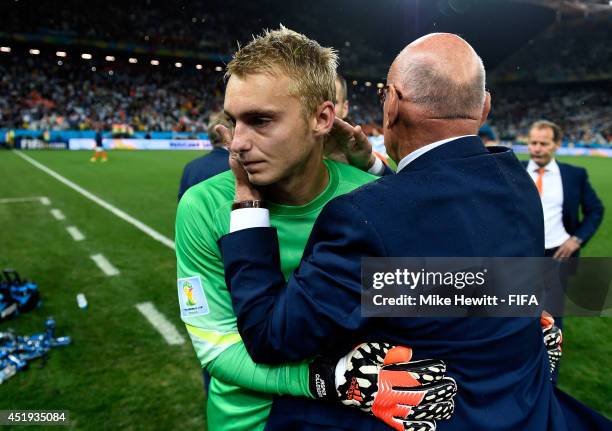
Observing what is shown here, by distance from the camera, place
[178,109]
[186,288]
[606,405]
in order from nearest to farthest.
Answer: [186,288], [606,405], [178,109]

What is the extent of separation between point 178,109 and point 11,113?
41.5 feet

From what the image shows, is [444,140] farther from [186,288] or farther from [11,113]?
[11,113]

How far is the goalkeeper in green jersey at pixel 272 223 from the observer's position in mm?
1368

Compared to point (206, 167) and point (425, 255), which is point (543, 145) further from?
point (425, 255)

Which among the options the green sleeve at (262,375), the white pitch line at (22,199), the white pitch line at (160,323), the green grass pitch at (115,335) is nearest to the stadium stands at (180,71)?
the white pitch line at (22,199)

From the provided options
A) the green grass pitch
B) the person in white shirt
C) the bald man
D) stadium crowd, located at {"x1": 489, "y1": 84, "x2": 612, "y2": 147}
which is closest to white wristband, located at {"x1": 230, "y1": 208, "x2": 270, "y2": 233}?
the bald man

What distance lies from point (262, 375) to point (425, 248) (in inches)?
25.7

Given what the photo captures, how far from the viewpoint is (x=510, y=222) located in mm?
1360

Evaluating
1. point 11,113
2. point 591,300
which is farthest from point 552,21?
point 591,300

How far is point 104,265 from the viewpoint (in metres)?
6.77

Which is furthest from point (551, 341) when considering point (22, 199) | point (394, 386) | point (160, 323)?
point (22, 199)

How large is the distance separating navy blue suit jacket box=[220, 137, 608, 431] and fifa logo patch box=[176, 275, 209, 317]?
23 centimetres

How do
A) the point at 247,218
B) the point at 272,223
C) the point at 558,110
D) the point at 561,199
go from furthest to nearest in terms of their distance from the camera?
the point at 558,110
the point at 561,199
the point at 272,223
the point at 247,218

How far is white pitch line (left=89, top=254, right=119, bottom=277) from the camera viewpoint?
646 centimetres
